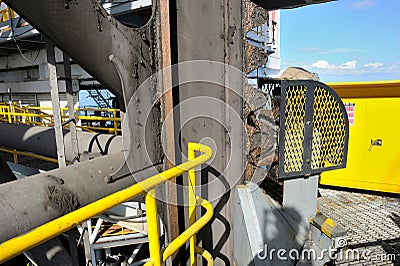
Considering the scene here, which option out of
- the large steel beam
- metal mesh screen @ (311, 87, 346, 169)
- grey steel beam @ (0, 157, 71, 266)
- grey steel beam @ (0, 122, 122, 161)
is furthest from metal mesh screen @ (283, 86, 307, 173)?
grey steel beam @ (0, 157, 71, 266)

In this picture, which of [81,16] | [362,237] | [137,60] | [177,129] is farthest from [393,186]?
[81,16]

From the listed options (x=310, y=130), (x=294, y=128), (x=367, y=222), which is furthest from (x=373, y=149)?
(x=294, y=128)

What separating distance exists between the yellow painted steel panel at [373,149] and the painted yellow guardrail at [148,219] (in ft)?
14.1

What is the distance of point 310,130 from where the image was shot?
1958 millimetres

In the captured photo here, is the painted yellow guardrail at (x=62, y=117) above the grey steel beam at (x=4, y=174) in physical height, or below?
above

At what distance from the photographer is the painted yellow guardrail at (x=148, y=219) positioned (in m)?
0.67

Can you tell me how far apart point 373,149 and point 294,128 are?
3.84 meters

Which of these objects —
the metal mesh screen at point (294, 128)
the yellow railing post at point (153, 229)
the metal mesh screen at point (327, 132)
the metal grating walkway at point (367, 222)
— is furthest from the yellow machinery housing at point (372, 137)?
the yellow railing post at point (153, 229)

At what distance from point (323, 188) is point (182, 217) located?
14.1 ft

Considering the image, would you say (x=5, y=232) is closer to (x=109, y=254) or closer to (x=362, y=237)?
(x=362, y=237)

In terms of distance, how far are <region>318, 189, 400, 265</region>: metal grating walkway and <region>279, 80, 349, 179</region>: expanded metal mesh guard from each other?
156 cm

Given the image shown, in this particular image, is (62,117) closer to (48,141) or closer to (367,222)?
(48,141)

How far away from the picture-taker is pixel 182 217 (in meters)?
1.77

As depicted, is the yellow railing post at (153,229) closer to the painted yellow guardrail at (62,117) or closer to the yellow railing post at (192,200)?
the yellow railing post at (192,200)
